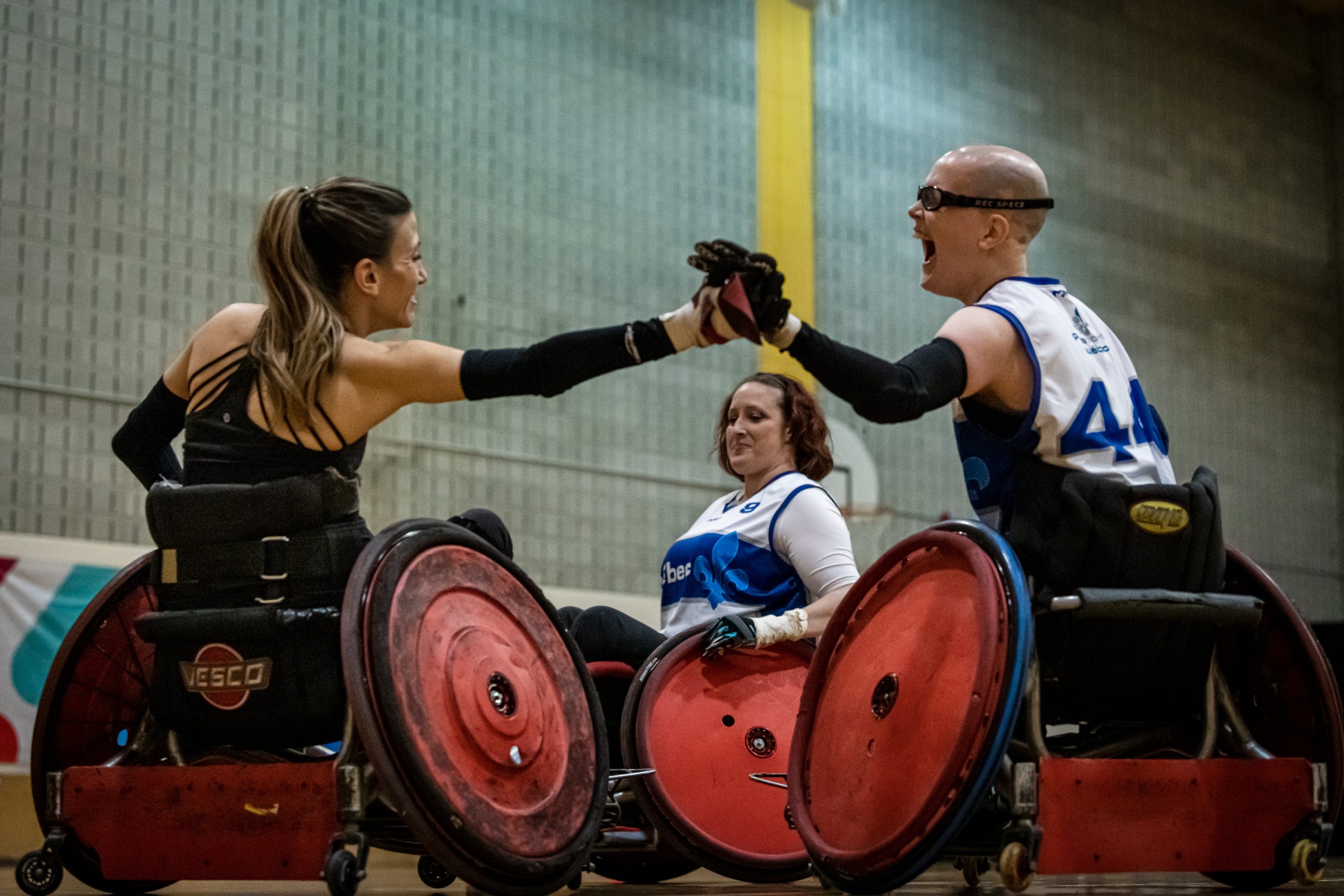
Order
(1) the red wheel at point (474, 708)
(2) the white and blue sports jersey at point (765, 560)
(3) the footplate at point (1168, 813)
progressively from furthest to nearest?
1. (2) the white and blue sports jersey at point (765, 560)
2. (3) the footplate at point (1168, 813)
3. (1) the red wheel at point (474, 708)

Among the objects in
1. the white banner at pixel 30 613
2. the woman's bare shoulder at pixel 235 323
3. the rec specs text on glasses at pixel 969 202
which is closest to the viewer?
the woman's bare shoulder at pixel 235 323

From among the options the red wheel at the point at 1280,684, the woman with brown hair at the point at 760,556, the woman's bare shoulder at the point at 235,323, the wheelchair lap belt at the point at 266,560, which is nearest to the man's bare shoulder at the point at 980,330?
the red wheel at the point at 1280,684

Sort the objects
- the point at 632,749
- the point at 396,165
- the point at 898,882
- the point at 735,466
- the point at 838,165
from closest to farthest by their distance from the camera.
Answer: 1. the point at 898,882
2. the point at 632,749
3. the point at 735,466
4. the point at 396,165
5. the point at 838,165

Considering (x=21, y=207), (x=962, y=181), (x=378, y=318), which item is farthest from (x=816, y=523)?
(x=21, y=207)

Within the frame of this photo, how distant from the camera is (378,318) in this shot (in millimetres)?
2785

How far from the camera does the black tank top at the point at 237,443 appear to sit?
2535mm

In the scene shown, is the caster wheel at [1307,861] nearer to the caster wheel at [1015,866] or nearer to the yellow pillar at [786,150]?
the caster wheel at [1015,866]

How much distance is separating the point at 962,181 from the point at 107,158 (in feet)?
15.2

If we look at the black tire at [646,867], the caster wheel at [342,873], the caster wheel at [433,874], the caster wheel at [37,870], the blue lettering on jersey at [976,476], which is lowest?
the black tire at [646,867]

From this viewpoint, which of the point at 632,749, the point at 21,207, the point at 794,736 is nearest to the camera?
the point at 794,736

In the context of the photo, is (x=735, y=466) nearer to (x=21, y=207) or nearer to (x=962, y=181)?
(x=962, y=181)

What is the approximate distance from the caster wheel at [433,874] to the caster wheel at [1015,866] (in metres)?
1.37

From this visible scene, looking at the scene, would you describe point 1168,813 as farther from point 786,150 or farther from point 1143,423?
point 786,150

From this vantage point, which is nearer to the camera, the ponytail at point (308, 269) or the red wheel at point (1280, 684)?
the ponytail at point (308, 269)
